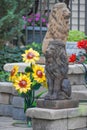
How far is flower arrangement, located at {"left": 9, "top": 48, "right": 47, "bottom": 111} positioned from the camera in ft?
27.5

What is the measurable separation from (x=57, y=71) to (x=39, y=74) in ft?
2.36

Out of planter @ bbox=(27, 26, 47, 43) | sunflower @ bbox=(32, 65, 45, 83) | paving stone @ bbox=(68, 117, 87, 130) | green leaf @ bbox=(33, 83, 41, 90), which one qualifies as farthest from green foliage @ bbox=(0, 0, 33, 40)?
paving stone @ bbox=(68, 117, 87, 130)

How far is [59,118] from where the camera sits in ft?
24.8

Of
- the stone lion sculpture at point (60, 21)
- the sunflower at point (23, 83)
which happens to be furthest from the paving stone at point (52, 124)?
the stone lion sculpture at point (60, 21)

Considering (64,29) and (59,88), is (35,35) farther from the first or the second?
(59,88)

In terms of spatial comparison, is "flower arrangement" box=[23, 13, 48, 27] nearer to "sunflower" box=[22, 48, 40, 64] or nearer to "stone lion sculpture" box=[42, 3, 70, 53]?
"stone lion sculpture" box=[42, 3, 70, 53]

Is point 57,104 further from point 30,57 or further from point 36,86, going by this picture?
point 30,57

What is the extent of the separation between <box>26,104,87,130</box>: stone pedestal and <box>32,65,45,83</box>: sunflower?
72 centimetres

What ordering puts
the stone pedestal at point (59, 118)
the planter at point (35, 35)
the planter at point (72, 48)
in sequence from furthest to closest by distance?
1. the planter at point (35, 35)
2. the planter at point (72, 48)
3. the stone pedestal at point (59, 118)

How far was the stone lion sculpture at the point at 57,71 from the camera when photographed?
773 centimetres

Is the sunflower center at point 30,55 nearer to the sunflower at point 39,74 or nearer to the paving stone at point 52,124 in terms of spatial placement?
the sunflower at point 39,74

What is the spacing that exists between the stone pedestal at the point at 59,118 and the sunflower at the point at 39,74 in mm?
724

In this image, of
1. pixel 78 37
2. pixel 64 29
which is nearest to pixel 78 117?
pixel 64 29

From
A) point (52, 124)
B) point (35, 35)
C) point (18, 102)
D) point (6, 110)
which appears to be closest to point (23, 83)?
point (52, 124)
